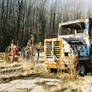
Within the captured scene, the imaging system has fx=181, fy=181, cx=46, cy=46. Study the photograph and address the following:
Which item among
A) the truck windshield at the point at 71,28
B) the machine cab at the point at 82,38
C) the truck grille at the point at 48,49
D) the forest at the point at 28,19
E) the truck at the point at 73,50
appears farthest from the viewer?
the forest at the point at 28,19

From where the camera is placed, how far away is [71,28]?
31.1 feet

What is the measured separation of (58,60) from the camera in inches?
321

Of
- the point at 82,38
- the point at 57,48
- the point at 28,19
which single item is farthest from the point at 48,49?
the point at 28,19

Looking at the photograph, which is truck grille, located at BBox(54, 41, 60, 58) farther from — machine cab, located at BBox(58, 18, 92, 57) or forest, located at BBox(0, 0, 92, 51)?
forest, located at BBox(0, 0, 92, 51)

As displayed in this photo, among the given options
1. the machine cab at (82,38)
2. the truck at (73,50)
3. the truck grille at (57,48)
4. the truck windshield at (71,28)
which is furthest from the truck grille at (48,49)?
the truck windshield at (71,28)

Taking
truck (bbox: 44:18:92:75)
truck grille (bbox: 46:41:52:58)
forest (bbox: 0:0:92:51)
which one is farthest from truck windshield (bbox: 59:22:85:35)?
forest (bbox: 0:0:92:51)

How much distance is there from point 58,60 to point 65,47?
684 mm

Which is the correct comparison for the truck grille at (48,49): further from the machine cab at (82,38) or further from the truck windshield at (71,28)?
the truck windshield at (71,28)

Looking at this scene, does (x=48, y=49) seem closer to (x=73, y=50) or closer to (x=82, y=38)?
(x=73, y=50)

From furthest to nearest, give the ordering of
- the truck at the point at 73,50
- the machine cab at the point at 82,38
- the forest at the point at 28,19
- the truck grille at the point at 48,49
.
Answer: the forest at the point at 28,19
the truck grille at the point at 48,49
the machine cab at the point at 82,38
the truck at the point at 73,50

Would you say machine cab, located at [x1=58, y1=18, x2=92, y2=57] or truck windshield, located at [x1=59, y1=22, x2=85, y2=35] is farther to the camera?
truck windshield, located at [x1=59, y1=22, x2=85, y2=35]

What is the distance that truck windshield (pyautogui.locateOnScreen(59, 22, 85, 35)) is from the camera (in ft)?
29.1

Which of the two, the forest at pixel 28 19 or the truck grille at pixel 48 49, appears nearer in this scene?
the truck grille at pixel 48 49

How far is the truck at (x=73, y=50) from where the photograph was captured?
7.75m
